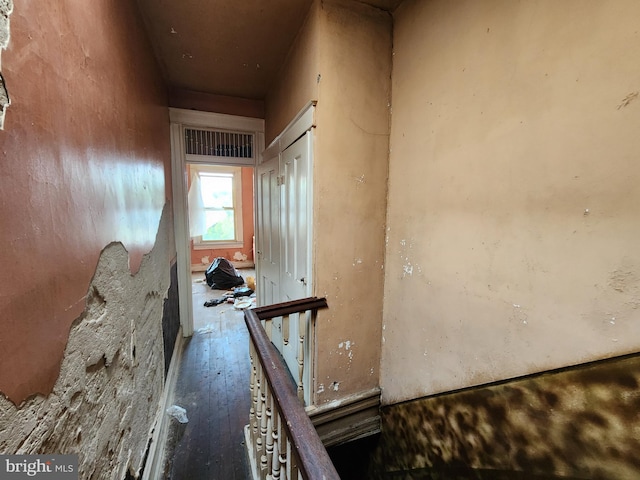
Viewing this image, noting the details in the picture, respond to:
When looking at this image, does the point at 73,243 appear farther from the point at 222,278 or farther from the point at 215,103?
the point at 222,278

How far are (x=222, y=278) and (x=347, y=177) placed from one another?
3.88 m

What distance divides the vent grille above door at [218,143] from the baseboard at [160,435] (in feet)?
6.91

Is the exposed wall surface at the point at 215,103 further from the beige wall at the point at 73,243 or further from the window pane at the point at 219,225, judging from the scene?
the window pane at the point at 219,225

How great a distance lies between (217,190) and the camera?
19.9 feet

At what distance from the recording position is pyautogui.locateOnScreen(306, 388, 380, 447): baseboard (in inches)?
68.2

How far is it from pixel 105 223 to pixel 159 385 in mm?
1370

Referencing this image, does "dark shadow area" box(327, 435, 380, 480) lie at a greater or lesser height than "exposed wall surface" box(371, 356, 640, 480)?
lesser

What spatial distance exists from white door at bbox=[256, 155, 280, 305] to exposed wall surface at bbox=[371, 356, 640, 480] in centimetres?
166

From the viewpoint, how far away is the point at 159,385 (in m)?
1.77

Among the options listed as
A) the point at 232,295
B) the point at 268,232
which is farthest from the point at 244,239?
the point at 268,232

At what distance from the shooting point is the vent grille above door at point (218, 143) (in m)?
2.80

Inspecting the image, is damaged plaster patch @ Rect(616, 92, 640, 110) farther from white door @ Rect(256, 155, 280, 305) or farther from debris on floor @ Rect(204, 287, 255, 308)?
debris on floor @ Rect(204, 287, 255, 308)

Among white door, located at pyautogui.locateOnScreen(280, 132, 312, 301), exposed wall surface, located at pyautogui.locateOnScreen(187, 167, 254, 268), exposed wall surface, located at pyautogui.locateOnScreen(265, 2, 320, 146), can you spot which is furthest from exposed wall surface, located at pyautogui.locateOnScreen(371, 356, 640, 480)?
exposed wall surface, located at pyautogui.locateOnScreen(187, 167, 254, 268)

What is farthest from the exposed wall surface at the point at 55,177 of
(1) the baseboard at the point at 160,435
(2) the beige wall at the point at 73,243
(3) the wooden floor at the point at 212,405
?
(3) the wooden floor at the point at 212,405
